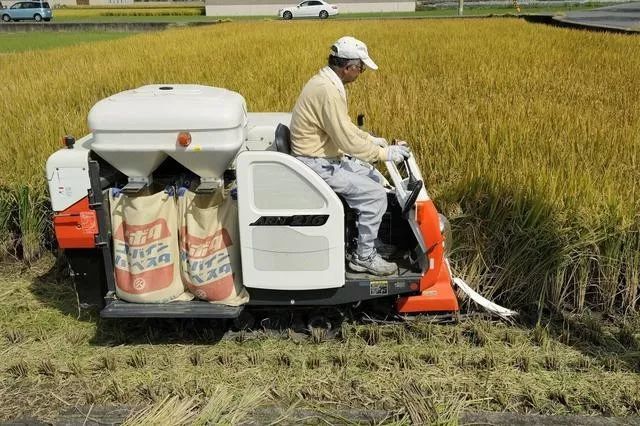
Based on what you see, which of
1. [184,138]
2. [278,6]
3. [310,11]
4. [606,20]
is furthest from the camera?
[278,6]

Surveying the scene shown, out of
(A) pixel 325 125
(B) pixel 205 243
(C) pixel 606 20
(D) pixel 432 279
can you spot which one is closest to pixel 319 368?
(D) pixel 432 279

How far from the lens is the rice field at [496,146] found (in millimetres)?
3742

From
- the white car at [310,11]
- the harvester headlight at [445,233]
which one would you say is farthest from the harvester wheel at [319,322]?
the white car at [310,11]

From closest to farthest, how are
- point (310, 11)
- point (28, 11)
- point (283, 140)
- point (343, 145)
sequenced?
point (343, 145)
point (283, 140)
point (28, 11)
point (310, 11)

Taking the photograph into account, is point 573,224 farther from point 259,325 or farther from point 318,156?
point 259,325

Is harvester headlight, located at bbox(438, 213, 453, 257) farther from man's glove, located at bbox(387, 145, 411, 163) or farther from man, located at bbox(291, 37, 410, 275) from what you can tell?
man's glove, located at bbox(387, 145, 411, 163)

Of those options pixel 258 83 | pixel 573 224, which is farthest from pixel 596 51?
pixel 573 224

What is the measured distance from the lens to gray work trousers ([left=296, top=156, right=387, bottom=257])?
323cm

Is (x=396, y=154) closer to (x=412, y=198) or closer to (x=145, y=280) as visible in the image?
(x=412, y=198)

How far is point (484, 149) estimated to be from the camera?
15.3ft

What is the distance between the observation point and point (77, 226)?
3.36m

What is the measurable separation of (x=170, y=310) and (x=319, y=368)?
35.0 inches

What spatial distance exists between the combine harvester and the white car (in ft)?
136

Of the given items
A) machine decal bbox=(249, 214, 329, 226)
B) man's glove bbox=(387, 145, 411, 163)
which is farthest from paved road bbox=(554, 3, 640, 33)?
machine decal bbox=(249, 214, 329, 226)
